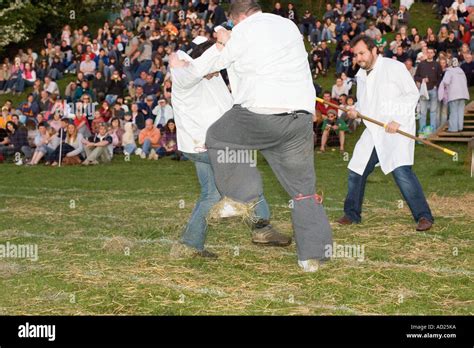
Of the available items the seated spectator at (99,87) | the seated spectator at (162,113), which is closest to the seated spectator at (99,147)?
the seated spectator at (162,113)

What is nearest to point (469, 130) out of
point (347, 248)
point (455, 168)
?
point (455, 168)

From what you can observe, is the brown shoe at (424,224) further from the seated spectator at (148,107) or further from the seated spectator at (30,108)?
the seated spectator at (30,108)

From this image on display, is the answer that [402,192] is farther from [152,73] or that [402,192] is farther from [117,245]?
[152,73]

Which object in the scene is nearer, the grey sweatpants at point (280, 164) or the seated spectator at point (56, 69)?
the grey sweatpants at point (280, 164)

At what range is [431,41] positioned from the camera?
1027 inches

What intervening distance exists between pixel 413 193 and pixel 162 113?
14522 mm

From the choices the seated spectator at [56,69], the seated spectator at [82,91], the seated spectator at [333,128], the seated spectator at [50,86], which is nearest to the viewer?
the seated spectator at [333,128]

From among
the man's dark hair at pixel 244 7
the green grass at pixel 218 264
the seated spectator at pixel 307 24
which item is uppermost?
the seated spectator at pixel 307 24

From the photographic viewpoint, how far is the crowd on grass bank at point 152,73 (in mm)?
23391

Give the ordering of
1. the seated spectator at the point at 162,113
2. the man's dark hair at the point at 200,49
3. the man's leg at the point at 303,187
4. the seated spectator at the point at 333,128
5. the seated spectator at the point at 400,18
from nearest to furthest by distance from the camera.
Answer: the man's leg at the point at 303,187, the man's dark hair at the point at 200,49, the seated spectator at the point at 333,128, the seated spectator at the point at 162,113, the seated spectator at the point at 400,18

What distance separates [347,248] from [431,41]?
17.7 metres

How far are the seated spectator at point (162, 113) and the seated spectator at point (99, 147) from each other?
1.74 m

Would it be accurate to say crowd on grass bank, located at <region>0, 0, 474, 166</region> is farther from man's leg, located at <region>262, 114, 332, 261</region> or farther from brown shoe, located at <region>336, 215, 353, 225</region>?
man's leg, located at <region>262, 114, 332, 261</region>

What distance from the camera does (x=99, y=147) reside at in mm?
23031
